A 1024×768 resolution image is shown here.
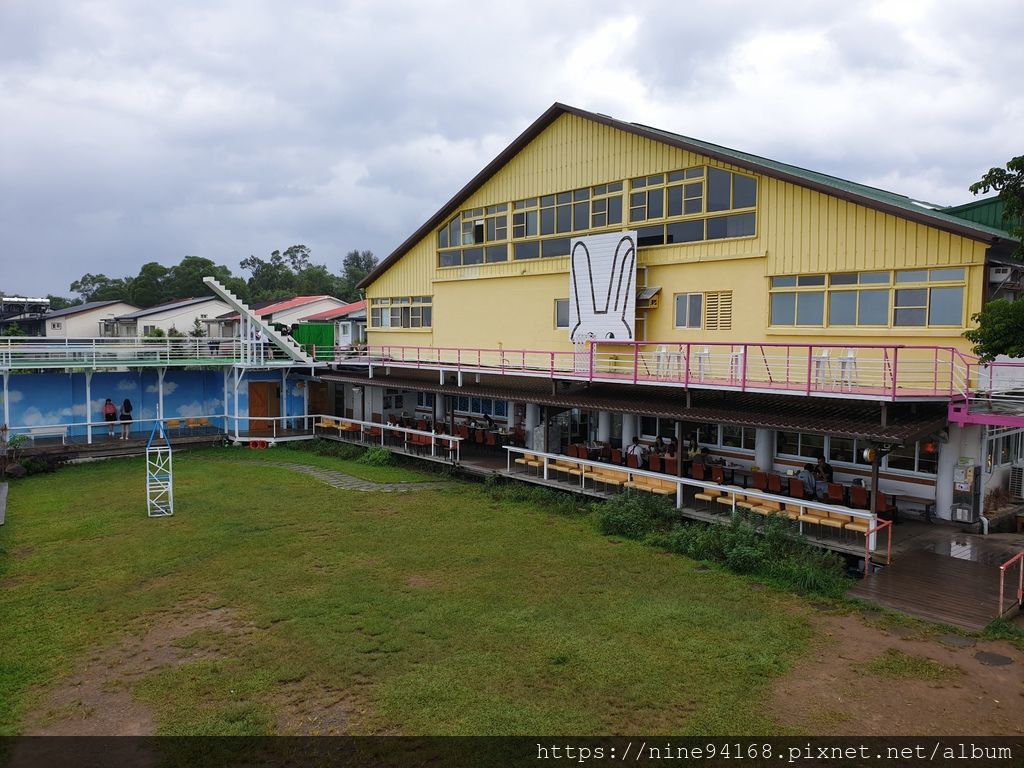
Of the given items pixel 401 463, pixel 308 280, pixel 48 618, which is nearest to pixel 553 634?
pixel 48 618

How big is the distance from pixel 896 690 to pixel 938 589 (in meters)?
3.73

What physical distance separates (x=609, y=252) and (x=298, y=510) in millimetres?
11484

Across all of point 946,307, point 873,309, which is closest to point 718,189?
point 873,309

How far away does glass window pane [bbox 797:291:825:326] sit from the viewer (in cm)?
1709

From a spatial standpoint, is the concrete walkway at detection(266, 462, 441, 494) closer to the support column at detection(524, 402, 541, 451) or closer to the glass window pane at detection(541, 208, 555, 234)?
the support column at detection(524, 402, 541, 451)

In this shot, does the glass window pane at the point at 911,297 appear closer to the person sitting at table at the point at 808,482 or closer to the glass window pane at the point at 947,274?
the glass window pane at the point at 947,274

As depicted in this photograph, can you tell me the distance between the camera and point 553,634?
1041 cm

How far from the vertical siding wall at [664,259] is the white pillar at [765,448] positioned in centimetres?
244

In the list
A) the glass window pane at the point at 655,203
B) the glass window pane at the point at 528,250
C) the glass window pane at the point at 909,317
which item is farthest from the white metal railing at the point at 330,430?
the glass window pane at the point at 909,317

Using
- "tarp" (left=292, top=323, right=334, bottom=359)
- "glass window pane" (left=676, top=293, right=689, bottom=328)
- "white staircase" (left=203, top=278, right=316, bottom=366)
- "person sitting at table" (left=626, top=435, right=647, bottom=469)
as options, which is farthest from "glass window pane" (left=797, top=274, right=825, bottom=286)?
"tarp" (left=292, top=323, right=334, bottom=359)

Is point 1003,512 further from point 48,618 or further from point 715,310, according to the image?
point 48,618

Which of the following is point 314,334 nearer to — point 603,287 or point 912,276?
point 603,287

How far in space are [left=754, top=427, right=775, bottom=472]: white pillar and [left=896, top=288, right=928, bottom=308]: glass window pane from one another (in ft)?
14.1

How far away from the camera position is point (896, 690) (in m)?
8.65
